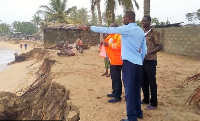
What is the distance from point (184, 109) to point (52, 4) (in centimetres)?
2585

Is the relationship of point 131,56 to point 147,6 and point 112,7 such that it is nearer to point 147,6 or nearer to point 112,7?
point 147,6

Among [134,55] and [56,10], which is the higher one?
[56,10]

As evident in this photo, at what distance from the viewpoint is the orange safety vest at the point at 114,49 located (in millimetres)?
4074

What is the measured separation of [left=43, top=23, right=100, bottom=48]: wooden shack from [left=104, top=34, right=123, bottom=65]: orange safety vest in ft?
55.9

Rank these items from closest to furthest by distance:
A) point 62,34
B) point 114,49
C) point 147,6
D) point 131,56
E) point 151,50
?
point 131,56 < point 151,50 < point 114,49 < point 147,6 < point 62,34

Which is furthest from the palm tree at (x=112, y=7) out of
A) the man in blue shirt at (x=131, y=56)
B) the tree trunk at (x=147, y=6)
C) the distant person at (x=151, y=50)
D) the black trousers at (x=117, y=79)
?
the man in blue shirt at (x=131, y=56)

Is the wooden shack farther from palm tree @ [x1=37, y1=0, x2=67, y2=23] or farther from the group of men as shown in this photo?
the group of men

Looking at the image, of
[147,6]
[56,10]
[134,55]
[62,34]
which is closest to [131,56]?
[134,55]

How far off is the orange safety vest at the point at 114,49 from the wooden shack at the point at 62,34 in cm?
1702

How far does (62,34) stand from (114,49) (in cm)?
1850

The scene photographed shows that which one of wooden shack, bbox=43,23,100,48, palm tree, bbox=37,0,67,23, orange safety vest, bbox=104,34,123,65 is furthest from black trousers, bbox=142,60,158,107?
palm tree, bbox=37,0,67,23

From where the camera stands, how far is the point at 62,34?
2197 centimetres

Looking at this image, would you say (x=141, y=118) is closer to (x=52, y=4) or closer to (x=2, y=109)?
(x=2, y=109)

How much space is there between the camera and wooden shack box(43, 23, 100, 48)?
21.2m
